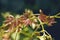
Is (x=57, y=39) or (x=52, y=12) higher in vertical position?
(x=52, y=12)

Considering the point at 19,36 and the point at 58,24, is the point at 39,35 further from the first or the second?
the point at 58,24

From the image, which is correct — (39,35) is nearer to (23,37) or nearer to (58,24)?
(23,37)

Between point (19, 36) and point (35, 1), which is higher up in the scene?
point (35, 1)

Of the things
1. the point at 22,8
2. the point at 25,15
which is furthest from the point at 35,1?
the point at 25,15

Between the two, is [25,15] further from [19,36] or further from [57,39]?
[57,39]

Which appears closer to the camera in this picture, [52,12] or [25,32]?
[25,32]

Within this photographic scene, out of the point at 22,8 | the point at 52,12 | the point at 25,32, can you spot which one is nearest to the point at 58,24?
the point at 52,12

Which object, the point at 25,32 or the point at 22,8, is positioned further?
the point at 22,8

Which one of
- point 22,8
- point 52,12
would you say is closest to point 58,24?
point 52,12
